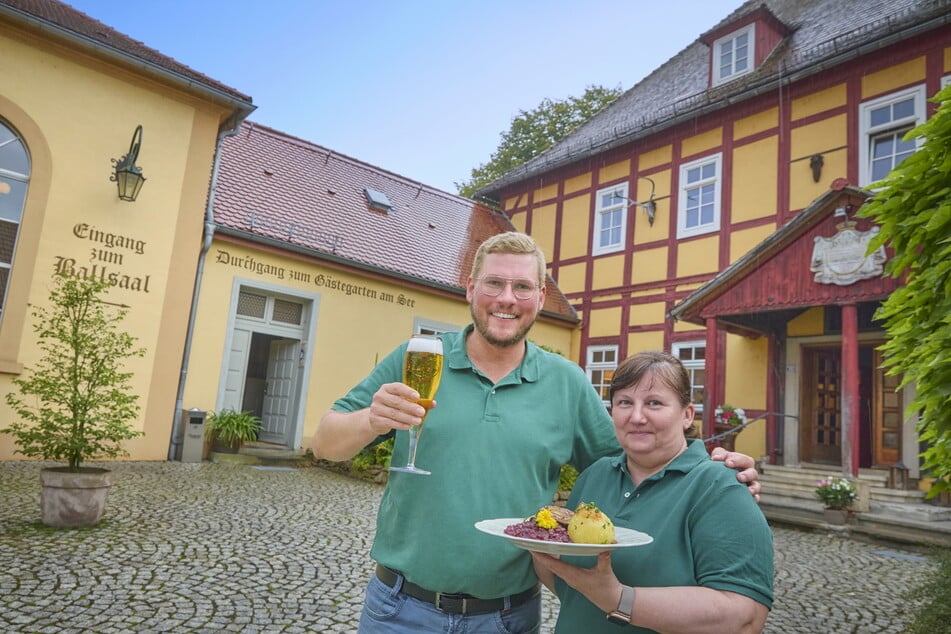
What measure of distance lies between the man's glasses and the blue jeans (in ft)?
2.60

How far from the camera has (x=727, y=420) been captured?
1035cm

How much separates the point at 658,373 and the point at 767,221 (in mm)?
10983

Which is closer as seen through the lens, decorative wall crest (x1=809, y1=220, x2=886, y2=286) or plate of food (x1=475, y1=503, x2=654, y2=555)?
plate of food (x1=475, y1=503, x2=654, y2=555)

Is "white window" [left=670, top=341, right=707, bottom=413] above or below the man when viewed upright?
above

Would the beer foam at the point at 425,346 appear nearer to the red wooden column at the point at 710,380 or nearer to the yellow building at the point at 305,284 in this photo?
the yellow building at the point at 305,284

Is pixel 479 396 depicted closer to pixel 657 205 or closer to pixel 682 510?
pixel 682 510

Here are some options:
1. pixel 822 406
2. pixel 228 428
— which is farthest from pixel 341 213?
pixel 822 406

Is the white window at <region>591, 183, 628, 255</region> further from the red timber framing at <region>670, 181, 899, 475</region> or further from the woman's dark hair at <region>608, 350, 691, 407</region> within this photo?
the woman's dark hair at <region>608, 350, 691, 407</region>

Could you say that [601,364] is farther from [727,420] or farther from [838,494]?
[838,494]

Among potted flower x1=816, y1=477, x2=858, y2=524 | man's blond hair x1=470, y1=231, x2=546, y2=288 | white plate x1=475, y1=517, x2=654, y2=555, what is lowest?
potted flower x1=816, y1=477, x2=858, y2=524

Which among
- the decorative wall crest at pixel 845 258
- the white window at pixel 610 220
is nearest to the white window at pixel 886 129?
the decorative wall crest at pixel 845 258

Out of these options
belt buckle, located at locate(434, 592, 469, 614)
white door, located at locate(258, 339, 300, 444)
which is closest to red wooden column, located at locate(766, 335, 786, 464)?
white door, located at locate(258, 339, 300, 444)

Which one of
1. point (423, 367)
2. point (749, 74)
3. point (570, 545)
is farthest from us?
point (749, 74)

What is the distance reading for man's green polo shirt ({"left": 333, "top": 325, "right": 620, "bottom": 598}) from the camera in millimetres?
1617
